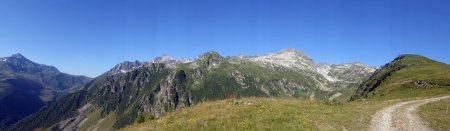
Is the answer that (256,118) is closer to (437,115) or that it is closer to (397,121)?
(397,121)

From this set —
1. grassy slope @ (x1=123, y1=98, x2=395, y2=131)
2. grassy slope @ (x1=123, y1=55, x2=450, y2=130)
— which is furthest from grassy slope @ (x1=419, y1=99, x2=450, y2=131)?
grassy slope @ (x1=123, y1=98, x2=395, y2=131)

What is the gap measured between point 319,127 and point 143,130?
1413cm

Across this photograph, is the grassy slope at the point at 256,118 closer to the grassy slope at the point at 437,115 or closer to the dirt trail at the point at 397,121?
the grassy slope at the point at 437,115

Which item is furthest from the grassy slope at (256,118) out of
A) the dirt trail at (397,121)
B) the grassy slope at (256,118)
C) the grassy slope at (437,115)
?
the grassy slope at (437,115)

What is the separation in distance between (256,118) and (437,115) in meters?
20.5

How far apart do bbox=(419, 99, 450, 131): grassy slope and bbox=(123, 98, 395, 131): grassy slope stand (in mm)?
5406

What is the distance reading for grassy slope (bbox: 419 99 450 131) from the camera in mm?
29319

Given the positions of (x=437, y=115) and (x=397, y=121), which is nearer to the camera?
(x=397, y=121)

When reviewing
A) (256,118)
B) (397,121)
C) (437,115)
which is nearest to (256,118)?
(256,118)

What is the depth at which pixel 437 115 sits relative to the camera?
115 ft

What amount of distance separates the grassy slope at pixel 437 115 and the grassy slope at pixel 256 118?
5406 millimetres

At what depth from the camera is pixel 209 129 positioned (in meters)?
A: 25.7

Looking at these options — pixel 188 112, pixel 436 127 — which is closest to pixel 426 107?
pixel 436 127

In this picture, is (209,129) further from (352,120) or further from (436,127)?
(436,127)
